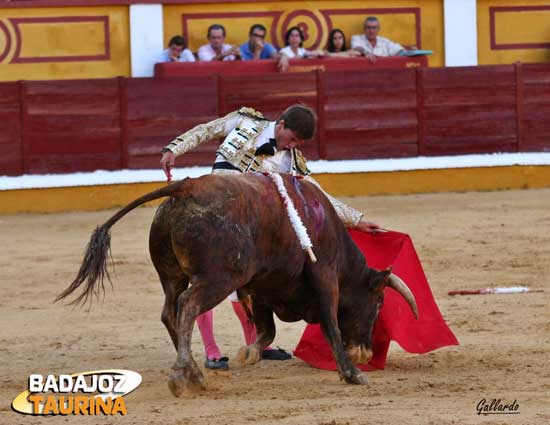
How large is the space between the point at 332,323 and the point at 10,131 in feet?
20.2

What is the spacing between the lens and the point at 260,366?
4738 mm

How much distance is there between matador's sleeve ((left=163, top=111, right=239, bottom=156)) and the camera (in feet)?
14.5

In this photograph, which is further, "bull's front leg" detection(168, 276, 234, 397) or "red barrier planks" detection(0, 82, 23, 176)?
"red barrier planks" detection(0, 82, 23, 176)

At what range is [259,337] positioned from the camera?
15.3ft

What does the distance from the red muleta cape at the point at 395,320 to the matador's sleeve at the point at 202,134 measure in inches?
25.7

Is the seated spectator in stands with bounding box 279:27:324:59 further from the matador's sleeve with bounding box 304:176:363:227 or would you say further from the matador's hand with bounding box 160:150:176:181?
the matador's hand with bounding box 160:150:176:181

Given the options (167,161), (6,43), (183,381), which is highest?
(6,43)

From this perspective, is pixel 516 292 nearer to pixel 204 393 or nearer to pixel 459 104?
pixel 204 393

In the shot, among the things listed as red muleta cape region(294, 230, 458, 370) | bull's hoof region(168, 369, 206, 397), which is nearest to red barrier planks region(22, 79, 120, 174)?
red muleta cape region(294, 230, 458, 370)

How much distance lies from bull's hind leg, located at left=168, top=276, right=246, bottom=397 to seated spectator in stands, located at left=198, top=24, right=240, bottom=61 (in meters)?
6.77

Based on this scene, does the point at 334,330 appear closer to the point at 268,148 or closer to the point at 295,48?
the point at 268,148

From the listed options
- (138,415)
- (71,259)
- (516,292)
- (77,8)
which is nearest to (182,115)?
(77,8)

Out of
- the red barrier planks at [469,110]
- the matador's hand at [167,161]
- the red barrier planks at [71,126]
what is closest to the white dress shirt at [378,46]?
the red barrier planks at [469,110]

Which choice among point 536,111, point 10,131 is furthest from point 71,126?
point 536,111
